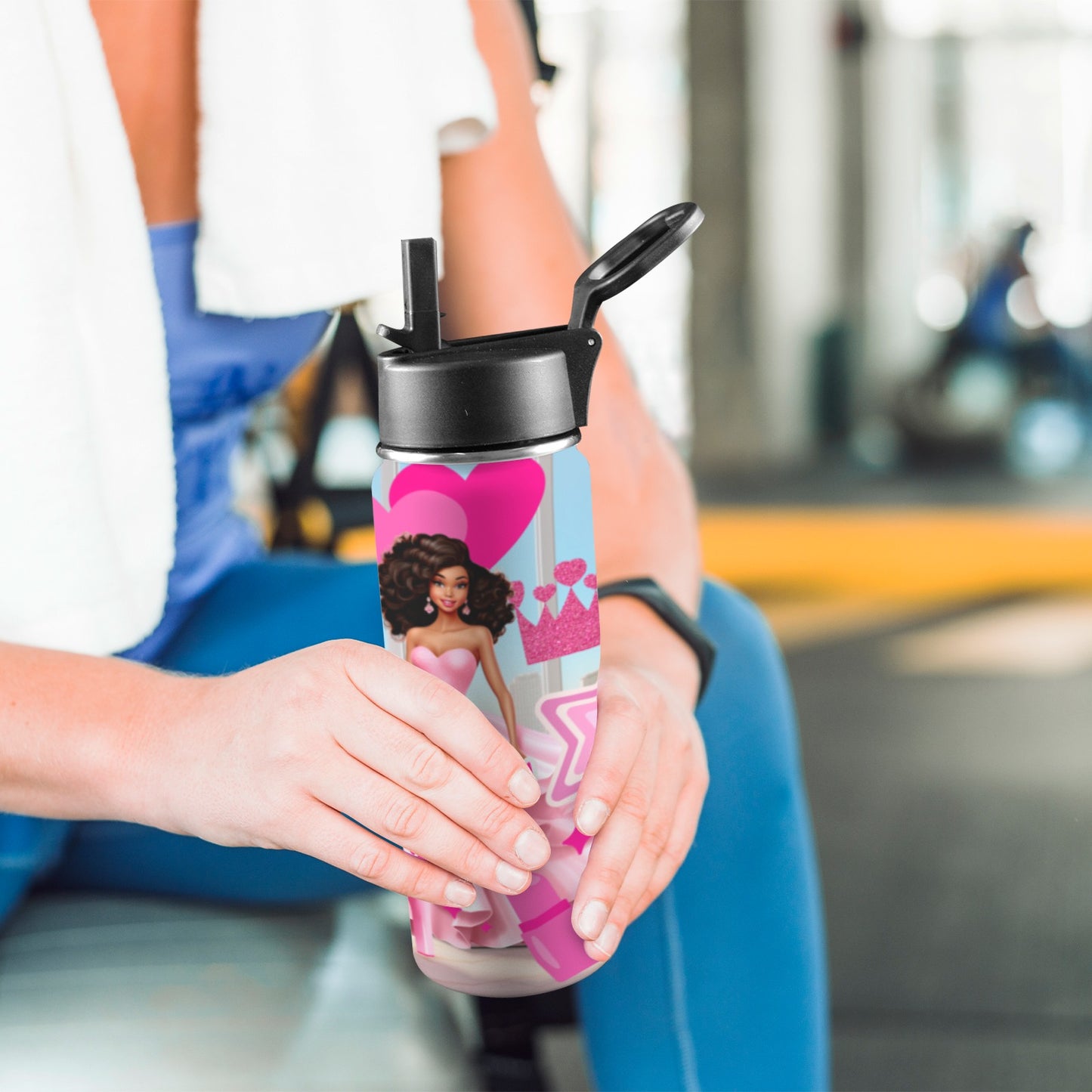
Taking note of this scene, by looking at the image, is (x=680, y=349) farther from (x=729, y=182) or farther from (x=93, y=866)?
(x=93, y=866)

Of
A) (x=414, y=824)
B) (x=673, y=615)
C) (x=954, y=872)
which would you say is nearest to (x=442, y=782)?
(x=414, y=824)

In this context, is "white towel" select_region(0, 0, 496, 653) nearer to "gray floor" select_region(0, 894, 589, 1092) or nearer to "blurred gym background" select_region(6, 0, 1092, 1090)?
"blurred gym background" select_region(6, 0, 1092, 1090)

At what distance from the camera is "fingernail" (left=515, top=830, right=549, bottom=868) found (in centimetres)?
47

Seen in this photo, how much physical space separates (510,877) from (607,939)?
51 millimetres

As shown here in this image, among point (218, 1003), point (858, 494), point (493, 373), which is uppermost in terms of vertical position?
point (493, 373)

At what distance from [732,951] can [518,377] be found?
1.19 feet

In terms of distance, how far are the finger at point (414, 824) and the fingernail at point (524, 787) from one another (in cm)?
2

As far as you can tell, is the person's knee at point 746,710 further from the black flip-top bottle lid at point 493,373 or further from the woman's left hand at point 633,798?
the black flip-top bottle lid at point 493,373

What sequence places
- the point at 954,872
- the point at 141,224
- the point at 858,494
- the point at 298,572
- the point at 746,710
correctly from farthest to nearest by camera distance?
the point at 858,494 → the point at 954,872 → the point at 298,572 → the point at 746,710 → the point at 141,224

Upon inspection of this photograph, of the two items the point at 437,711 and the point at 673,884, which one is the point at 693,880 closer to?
the point at 673,884

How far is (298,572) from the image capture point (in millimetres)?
837

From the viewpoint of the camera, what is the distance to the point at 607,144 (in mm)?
6195

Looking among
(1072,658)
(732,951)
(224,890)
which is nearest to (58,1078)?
(224,890)

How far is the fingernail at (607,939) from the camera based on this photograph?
498 mm
